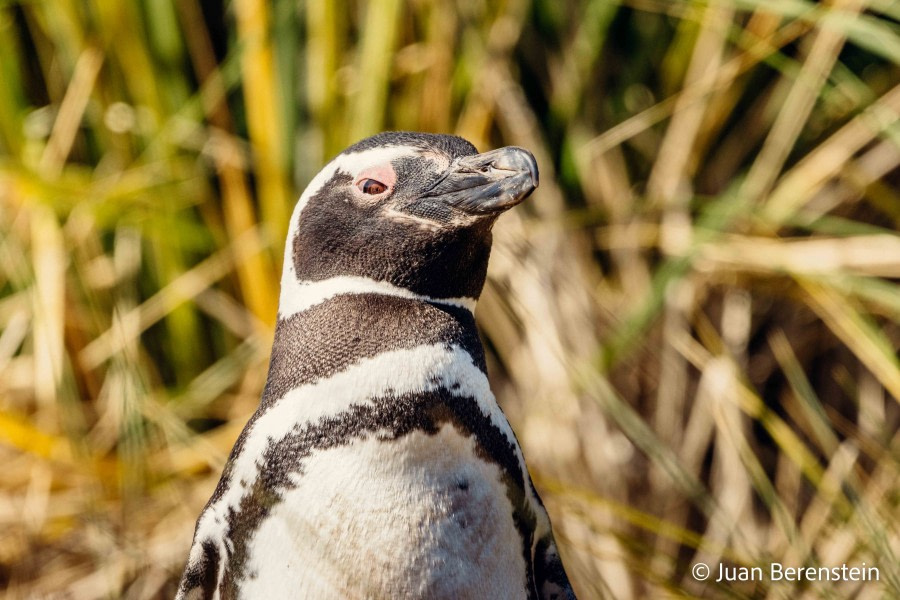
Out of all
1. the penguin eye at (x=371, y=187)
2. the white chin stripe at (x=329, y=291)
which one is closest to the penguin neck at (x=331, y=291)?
the white chin stripe at (x=329, y=291)

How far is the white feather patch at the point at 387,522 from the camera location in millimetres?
1294

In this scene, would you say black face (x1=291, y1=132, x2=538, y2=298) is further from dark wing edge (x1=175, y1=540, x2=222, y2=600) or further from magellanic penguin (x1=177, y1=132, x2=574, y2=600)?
dark wing edge (x1=175, y1=540, x2=222, y2=600)

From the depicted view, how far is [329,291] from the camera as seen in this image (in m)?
1.40

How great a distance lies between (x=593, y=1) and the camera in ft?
8.89

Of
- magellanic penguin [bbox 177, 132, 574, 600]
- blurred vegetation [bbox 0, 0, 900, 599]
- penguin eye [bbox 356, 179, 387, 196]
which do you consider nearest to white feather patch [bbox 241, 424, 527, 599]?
magellanic penguin [bbox 177, 132, 574, 600]

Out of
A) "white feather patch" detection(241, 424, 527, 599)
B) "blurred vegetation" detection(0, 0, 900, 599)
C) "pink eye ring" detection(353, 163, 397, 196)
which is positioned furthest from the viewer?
"blurred vegetation" detection(0, 0, 900, 599)

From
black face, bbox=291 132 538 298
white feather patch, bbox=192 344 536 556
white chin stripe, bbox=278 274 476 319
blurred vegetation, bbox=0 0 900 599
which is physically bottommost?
blurred vegetation, bbox=0 0 900 599

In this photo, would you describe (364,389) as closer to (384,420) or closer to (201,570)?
(384,420)

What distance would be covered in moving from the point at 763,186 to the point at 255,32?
→ 1.25 meters

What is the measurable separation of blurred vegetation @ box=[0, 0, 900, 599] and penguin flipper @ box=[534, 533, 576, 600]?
87 cm

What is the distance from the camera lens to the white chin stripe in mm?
1379

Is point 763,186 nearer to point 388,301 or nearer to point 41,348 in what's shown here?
point 388,301

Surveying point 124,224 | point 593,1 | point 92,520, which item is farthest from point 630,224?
point 92,520

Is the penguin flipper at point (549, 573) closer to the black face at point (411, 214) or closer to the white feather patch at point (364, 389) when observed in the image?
the white feather patch at point (364, 389)
